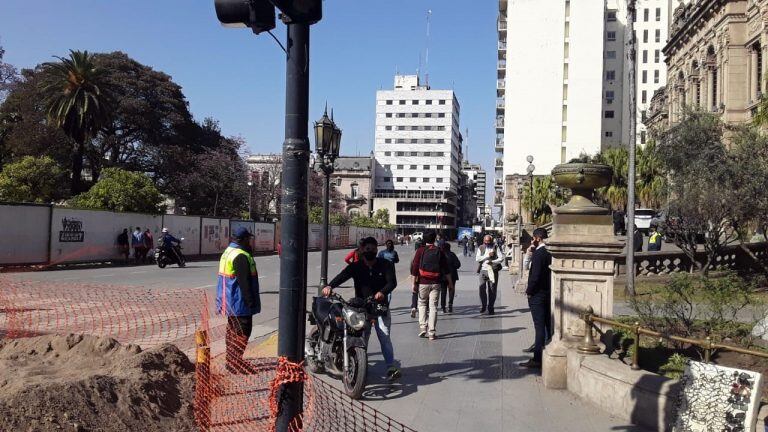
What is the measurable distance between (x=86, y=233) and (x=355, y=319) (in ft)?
75.6

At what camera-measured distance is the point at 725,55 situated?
116ft

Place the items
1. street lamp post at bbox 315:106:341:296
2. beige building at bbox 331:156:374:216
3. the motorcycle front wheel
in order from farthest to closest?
beige building at bbox 331:156:374:216, street lamp post at bbox 315:106:341:296, the motorcycle front wheel

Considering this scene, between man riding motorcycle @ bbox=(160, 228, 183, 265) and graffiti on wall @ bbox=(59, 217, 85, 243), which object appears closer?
graffiti on wall @ bbox=(59, 217, 85, 243)

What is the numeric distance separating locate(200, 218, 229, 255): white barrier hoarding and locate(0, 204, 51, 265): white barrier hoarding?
39.8 ft

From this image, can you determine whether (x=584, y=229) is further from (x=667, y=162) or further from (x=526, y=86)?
(x=526, y=86)

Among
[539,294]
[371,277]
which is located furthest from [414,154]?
[371,277]

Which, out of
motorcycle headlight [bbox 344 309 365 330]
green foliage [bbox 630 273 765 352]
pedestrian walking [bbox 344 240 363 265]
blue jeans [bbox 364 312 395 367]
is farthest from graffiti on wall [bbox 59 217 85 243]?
green foliage [bbox 630 273 765 352]

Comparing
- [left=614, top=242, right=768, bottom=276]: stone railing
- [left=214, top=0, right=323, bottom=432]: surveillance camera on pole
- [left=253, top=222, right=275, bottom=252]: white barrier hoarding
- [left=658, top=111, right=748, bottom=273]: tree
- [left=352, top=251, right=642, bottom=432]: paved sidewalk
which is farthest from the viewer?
[left=253, top=222, right=275, bottom=252]: white barrier hoarding

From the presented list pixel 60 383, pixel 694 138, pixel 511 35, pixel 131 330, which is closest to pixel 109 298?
pixel 131 330

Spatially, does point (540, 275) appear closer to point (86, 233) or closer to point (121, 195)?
point (86, 233)

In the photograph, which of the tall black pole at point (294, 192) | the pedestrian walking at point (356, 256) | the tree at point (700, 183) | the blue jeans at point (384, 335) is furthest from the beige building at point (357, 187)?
the tall black pole at point (294, 192)

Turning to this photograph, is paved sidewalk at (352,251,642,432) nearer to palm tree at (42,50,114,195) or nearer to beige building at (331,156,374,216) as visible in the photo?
palm tree at (42,50,114,195)

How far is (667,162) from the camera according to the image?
871 inches

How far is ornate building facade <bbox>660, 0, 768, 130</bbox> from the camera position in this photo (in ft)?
108
